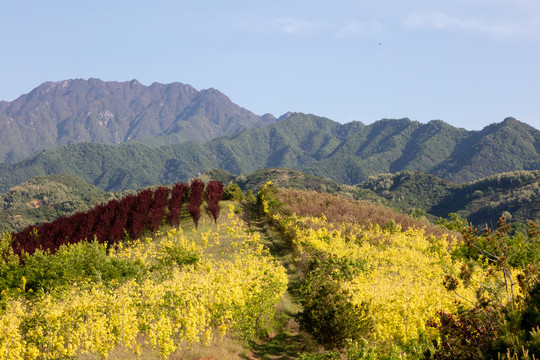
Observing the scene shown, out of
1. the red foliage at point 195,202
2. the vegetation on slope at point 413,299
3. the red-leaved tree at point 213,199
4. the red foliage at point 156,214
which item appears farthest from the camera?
the red-leaved tree at point 213,199

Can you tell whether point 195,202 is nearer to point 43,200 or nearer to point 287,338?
point 287,338

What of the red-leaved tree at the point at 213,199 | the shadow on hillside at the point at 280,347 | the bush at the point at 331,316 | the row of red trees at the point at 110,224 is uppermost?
the red-leaved tree at the point at 213,199

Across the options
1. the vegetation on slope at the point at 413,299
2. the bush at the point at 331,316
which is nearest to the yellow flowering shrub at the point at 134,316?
the bush at the point at 331,316

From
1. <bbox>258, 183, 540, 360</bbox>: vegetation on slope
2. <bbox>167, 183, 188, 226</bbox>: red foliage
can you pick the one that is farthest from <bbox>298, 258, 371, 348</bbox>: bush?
<bbox>167, 183, 188, 226</bbox>: red foliage

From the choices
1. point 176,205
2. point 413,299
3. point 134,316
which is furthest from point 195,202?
point 413,299

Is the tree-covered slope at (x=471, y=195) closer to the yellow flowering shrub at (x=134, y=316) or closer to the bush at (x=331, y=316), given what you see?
the bush at (x=331, y=316)

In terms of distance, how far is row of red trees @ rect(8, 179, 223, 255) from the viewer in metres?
19.2

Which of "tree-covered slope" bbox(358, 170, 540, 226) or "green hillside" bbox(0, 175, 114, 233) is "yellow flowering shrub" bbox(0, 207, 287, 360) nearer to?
"tree-covered slope" bbox(358, 170, 540, 226)

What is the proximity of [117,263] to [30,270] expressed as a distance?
10.2ft

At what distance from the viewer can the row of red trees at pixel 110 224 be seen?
19.2 meters

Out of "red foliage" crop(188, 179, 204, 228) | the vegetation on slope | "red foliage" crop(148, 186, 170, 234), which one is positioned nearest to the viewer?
the vegetation on slope

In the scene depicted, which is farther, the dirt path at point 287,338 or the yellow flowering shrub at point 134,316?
the dirt path at point 287,338

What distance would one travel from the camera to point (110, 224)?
21969 millimetres

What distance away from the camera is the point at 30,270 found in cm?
1355
